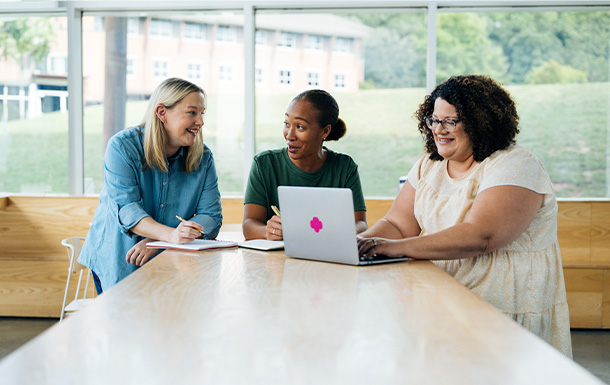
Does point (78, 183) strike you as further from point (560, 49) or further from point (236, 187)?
point (560, 49)

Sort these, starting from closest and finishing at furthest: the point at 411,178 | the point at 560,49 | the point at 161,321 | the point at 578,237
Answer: the point at 161,321
the point at 411,178
the point at 578,237
the point at 560,49

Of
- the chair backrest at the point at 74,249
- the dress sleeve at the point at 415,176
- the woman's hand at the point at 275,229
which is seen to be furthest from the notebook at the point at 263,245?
the chair backrest at the point at 74,249

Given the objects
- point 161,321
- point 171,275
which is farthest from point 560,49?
point 161,321

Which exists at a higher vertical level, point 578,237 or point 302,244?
point 302,244

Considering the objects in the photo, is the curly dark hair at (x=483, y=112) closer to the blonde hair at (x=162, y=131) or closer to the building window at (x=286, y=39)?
the blonde hair at (x=162, y=131)

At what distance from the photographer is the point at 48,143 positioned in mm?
4879

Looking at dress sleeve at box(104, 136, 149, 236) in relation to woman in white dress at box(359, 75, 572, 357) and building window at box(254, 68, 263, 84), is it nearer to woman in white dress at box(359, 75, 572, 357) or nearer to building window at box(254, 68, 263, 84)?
woman in white dress at box(359, 75, 572, 357)

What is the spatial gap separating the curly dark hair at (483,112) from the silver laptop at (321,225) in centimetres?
47

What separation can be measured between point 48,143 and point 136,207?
2.86m

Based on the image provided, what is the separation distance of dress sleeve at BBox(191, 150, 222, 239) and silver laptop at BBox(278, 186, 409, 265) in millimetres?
618

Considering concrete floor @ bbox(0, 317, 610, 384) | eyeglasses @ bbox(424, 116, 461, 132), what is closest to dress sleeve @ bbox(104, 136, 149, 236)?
eyeglasses @ bbox(424, 116, 461, 132)

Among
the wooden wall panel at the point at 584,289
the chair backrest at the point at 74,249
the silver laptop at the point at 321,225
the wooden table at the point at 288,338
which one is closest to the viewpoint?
the wooden table at the point at 288,338

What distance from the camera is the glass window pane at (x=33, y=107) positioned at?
484 centimetres

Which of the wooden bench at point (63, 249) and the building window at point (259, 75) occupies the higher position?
the building window at point (259, 75)
